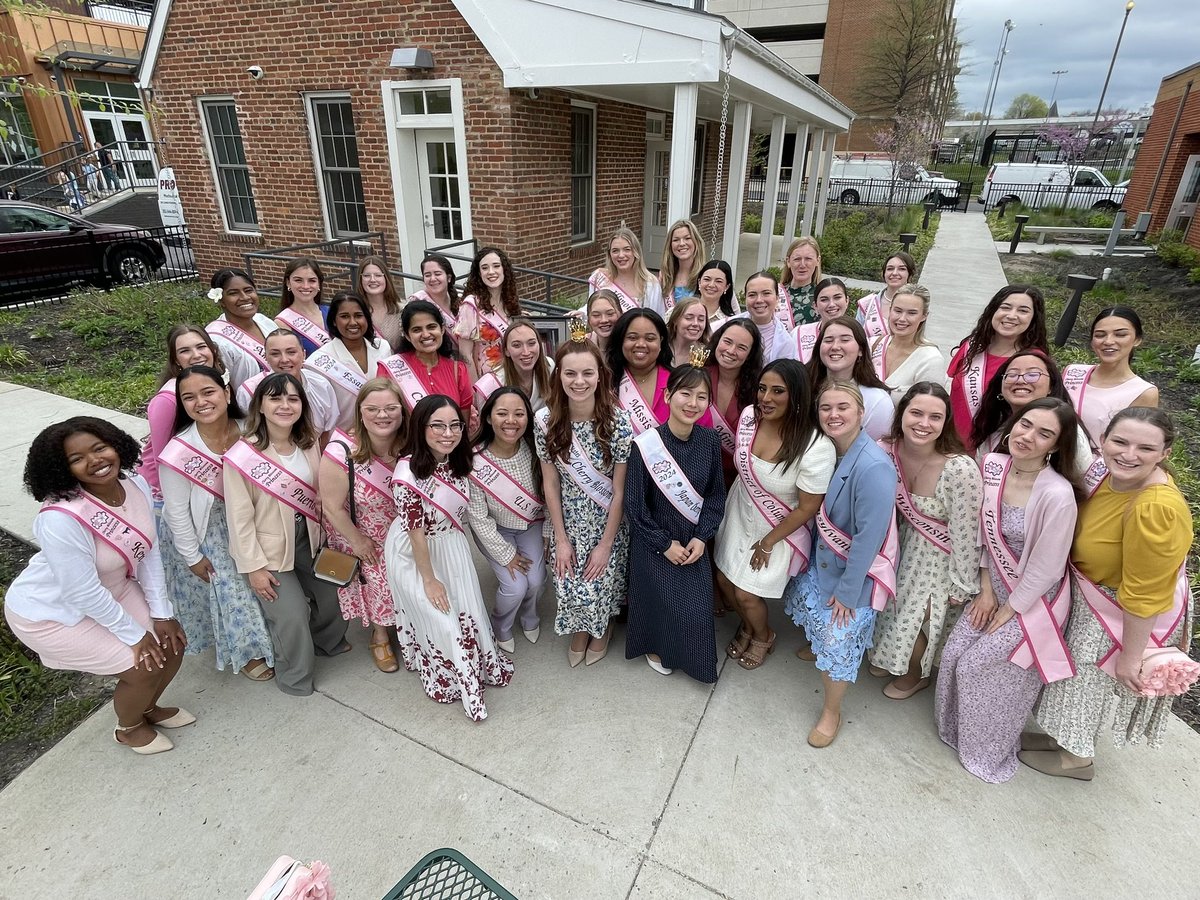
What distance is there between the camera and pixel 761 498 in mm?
2703

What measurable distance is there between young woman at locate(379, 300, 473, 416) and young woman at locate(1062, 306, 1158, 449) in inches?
118

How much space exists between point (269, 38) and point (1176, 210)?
65.1ft

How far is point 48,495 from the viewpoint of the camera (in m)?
2.14

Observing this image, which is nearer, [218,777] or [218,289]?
[218,777]

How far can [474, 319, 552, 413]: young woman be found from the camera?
10.3 ft

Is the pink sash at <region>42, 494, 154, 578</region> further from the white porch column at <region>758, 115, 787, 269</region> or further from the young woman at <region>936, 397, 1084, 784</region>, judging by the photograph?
the white porch column at <region>758, 115, 787, 269</region>

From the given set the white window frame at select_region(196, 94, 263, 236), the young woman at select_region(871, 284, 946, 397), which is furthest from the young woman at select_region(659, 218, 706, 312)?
the white window frame at select_region(196, 94, 263, 236)

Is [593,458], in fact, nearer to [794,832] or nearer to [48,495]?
[794,832]

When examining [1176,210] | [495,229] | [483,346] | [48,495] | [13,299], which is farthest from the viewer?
[1176,210]

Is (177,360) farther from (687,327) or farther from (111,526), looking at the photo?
(687,327)

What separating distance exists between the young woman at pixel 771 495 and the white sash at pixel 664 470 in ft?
0.87

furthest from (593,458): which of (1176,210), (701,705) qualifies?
(1176,210)

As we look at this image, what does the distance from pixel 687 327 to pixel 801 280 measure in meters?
1.52

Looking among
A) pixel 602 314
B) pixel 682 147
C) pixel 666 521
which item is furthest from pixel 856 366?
pixel 682 147
